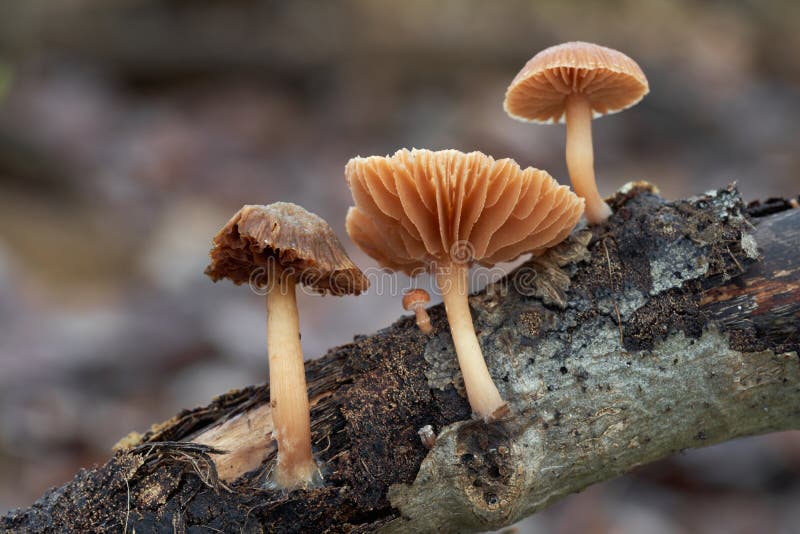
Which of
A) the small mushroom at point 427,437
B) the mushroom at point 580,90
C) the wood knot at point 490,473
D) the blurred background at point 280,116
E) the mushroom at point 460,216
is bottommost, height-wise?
the wood knot at point 490,473

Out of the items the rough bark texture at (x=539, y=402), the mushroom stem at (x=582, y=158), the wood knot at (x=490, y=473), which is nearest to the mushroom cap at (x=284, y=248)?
the rough bark texture at (x=539, y=402)

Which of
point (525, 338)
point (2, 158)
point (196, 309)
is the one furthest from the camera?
point (2, 158)

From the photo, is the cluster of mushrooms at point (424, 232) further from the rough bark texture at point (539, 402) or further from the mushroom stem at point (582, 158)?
the rough bark texture at point (539, 402)

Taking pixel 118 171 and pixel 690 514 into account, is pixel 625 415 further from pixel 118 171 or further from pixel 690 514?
pixel 118 171

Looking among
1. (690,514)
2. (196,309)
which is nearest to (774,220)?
(690,514)

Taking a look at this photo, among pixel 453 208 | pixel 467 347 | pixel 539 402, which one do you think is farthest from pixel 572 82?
pixel 539 402

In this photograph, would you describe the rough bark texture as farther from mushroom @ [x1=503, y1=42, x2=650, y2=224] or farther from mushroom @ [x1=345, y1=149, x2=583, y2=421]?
mushroom @ [x1=503, y1=42, x2=650, y2=224]

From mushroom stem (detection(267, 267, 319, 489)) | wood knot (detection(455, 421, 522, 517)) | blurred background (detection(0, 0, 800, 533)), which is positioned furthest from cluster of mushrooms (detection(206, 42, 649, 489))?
blurred background (detection(0, 0, 800, 533))
